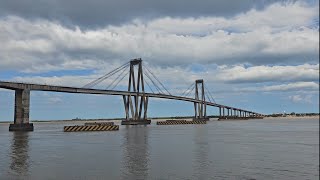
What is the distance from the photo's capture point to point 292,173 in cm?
2008

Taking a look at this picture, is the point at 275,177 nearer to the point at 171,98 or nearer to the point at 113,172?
the point at 113,172

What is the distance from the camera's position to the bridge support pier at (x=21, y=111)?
275 ft

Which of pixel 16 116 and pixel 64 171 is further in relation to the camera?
pixel 16 116

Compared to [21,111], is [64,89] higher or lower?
higher

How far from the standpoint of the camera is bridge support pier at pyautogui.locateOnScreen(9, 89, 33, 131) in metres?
83.8

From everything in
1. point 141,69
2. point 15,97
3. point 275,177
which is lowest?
point 275,177

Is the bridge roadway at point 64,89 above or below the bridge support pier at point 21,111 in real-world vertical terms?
above

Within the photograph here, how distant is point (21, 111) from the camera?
83.6 m

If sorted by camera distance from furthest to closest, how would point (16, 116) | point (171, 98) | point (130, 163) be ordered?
point (171, 98)
point (16, 116)
point (130, 163)

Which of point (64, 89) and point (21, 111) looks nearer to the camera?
point (21, 111)

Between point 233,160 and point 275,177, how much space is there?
6.91m

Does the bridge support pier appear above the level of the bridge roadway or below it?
below

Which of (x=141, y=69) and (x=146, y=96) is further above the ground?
(x=141, y=69)

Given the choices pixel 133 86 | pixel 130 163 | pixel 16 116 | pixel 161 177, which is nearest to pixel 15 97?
pixel 16 116
